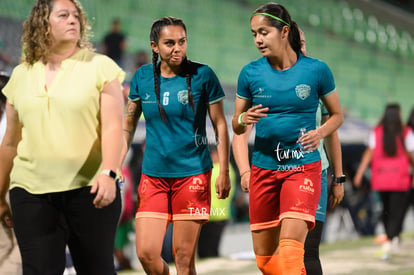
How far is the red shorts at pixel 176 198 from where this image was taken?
5.75 metres

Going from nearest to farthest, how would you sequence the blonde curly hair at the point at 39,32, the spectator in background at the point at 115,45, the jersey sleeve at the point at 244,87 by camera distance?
1. the blonde curly hair at the point at 39,32
2. the jersey sleeve at the point at 244,87
3. the spectator in background at the point at 115,45

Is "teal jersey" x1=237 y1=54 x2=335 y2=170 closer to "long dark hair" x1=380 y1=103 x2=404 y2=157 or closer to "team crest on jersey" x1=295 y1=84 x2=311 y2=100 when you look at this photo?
"team crest on jersey" x1=295 y1=84 x2=311 y2=100

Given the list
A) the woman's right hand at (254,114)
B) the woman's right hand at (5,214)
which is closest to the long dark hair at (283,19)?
the woman's right hand at (254,114)

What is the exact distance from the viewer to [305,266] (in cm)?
575

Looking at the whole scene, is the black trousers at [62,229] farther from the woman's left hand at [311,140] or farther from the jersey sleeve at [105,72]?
the woman's left hand at [311,140]

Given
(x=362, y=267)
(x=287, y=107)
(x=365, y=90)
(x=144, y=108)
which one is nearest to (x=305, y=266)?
(x=287, y=107)

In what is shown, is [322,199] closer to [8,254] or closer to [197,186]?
[197,186]

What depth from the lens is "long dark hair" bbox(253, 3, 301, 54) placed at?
551 centimetres

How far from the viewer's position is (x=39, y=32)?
4.47 m

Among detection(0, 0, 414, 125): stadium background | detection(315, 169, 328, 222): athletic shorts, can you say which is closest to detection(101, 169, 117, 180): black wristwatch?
detection(315, 169, 328, 222): athletic shorts

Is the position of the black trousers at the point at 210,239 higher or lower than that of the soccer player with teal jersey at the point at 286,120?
lower

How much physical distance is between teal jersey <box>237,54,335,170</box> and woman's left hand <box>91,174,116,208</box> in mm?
1609

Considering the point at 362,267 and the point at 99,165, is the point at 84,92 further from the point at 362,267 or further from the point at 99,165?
the point at 362,267

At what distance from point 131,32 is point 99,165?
46.2 ft
